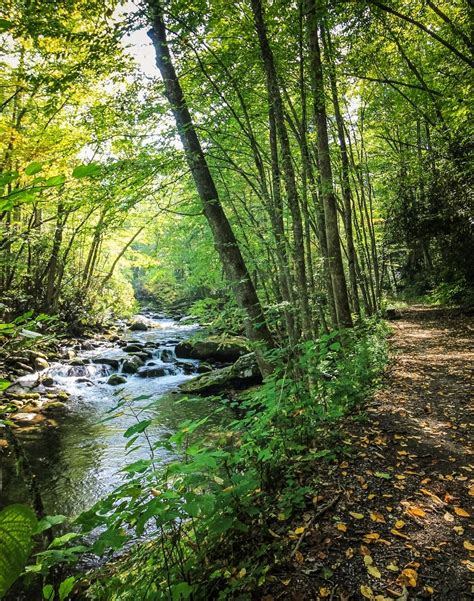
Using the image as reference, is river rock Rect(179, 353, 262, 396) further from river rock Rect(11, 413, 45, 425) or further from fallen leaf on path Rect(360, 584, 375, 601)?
fallen leaf on path Rect(360, 584, 375, 601)

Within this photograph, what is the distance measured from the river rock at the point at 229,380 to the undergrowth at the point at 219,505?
6.70m

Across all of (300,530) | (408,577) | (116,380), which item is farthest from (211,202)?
(116,380)

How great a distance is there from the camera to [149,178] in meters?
4.77

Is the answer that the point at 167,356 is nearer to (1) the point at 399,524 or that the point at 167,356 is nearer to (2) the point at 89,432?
(2) the point at 89,432

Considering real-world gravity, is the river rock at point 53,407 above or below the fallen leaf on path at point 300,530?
below

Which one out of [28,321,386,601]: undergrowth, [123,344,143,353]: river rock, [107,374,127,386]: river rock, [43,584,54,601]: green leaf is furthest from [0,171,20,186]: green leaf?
[123,344,143,353]: river rock

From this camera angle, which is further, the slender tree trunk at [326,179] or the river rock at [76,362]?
the river rock at [76,362]

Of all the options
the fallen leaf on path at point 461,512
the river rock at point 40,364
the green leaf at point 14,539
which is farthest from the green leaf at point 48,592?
the river rock at point 40,364

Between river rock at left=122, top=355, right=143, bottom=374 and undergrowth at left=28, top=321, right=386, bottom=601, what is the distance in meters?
10.1

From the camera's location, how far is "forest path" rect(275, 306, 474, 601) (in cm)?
193

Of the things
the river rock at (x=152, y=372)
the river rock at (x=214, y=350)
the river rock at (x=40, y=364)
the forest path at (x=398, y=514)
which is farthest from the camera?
the river rock at (x=214, y=350)

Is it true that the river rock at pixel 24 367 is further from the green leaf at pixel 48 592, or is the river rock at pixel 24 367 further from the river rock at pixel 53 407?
the green leaf at pixel 48 592

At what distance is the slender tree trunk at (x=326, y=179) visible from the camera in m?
5.39

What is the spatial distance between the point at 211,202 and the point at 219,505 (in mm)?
3633
